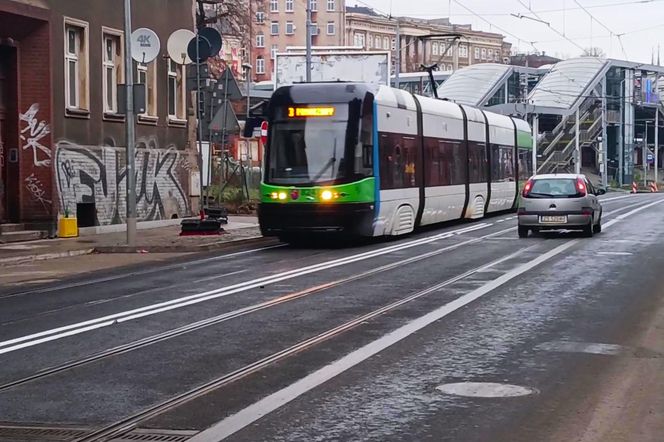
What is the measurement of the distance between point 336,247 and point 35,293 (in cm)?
883

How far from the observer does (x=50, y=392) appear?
26.0ft

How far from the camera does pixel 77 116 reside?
25.8 m

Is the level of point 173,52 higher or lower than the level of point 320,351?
higher

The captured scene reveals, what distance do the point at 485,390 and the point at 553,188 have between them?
17.0 m

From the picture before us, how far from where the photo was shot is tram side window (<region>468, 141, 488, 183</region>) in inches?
1200

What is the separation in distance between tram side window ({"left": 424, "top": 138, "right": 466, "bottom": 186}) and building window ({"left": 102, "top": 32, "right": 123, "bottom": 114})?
832 centimetres

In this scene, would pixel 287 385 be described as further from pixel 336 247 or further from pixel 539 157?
pixel 539 157

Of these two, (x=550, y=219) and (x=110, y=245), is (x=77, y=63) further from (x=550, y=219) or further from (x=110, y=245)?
(x=550, y=219)

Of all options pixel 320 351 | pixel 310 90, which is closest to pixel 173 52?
pixel 310 90

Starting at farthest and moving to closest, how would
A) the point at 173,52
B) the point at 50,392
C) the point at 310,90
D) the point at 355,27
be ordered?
the point at 355,27 < the point at 173,52 < the point at 310,90 < the point at 50,392

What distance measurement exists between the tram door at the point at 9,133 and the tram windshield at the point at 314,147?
684cm

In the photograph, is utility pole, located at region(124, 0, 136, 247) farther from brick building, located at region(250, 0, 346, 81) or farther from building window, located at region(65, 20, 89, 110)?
brick building, located at region(250, 0, 346, 81)

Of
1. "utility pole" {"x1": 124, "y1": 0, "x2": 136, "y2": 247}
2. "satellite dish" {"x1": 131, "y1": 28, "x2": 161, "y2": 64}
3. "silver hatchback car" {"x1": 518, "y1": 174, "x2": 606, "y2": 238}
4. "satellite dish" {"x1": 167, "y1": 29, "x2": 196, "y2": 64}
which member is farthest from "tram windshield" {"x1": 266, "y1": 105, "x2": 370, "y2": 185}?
"satellite dish" {"x1": 167, "y1": 29, "x2": 196, "y2": 64}

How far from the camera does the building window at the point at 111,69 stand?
90.1ft
